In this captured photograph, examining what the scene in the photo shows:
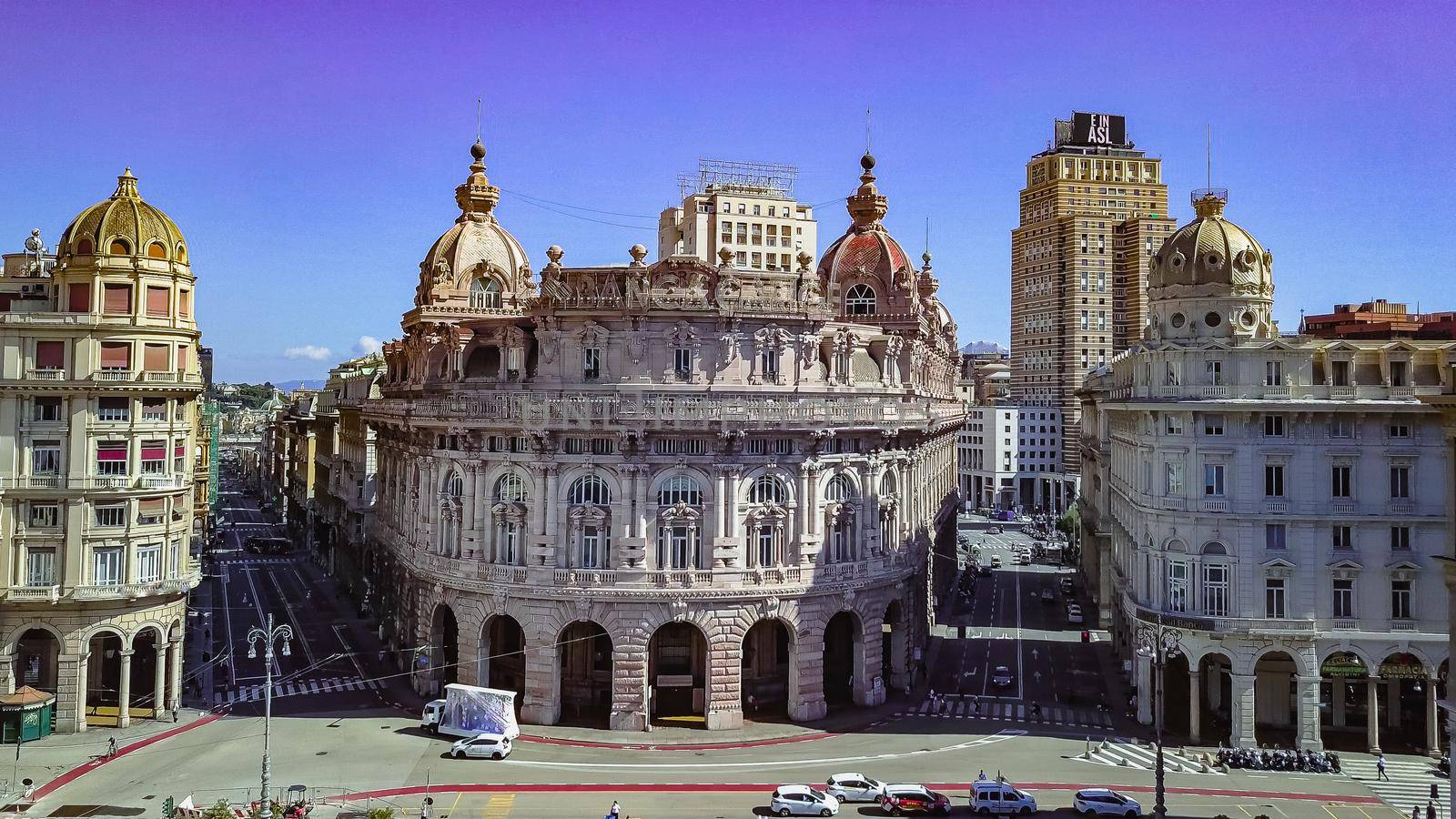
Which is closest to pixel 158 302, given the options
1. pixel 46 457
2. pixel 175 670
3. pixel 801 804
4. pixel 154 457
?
pixel 154 457

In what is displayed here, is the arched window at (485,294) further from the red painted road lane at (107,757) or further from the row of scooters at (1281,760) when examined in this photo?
the row of scooters at (1281,760)

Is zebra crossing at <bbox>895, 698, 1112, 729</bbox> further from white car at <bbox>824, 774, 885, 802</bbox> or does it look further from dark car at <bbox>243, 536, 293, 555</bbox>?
dark car at <bbox>243, 536, 293, 555</bbox>

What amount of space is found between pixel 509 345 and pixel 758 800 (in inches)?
1260

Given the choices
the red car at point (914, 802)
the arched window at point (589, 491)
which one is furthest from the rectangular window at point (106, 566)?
the red car at point (914, 802)

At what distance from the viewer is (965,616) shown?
106250 mm

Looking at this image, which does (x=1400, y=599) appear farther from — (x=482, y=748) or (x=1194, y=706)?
(x=482, y=748)

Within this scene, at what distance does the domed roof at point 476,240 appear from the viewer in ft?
278

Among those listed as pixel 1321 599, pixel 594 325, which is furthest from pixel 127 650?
pixel 1321 599

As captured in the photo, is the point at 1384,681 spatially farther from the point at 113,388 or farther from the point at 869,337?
the point at 113,388

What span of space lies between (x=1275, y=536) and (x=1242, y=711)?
9851 mm

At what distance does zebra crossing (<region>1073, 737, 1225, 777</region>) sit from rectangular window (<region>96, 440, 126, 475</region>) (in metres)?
55.3

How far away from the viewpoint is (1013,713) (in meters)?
70.0

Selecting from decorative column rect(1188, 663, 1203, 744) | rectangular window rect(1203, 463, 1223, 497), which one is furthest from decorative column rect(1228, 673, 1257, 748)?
rectangular window rect(1203, 463, 1223, 497)

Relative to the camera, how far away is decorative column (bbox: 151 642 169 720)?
64.8m
